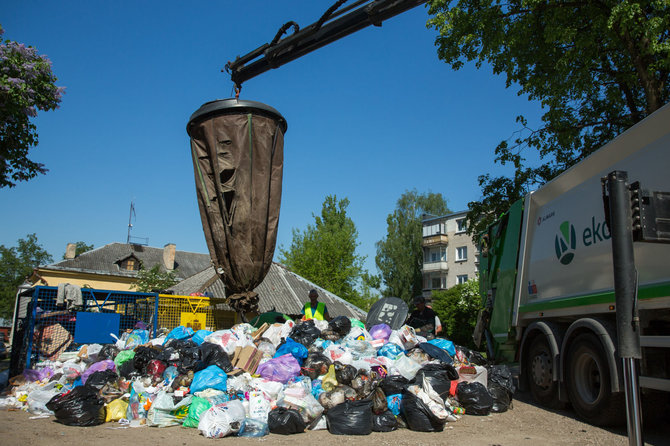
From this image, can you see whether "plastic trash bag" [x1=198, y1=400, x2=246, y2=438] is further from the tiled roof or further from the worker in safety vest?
the tiled roof

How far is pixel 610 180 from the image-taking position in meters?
2.70

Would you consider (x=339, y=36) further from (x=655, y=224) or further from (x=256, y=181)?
(x=655, y=224)

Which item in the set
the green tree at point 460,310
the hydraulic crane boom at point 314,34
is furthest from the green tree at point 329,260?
the hydraulic crane boom at point 314,34

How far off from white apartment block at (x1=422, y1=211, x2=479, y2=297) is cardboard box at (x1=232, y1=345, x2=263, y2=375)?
37876mm

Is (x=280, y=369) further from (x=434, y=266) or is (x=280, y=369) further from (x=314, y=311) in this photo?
(x=434, y=266)

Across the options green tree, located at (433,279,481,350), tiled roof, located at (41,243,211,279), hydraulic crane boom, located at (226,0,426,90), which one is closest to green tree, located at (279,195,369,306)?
green tree, located at (433,279,481,350)

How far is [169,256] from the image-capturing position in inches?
1704

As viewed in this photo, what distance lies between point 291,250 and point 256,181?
22.8 meters

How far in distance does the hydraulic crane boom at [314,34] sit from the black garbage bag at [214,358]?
4.62 meters

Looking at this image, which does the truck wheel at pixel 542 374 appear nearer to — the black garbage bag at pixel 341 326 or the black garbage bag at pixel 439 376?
the black garbage bag at pixel 439 376

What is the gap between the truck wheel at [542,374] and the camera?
6.04 meters

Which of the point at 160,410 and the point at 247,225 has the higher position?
the point at 247,225

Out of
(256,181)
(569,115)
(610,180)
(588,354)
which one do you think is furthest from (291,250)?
(610,180)

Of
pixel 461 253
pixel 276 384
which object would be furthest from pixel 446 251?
pixel 276 384
